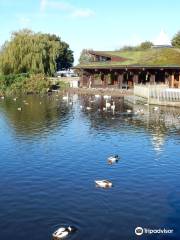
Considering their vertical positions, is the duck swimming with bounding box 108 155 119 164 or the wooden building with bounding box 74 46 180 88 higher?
the wooden building with bounding box 74 46 180 88

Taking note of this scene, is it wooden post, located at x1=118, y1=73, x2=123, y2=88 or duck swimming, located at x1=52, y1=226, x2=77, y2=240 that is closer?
duck swimming, located at x1=52, y1=226, x2=77, y2=240

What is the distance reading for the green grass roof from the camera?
81675 millimetres

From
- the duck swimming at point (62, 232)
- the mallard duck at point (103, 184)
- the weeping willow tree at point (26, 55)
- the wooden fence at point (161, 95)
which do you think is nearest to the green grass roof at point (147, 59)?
the weeping willow tree at point (26, 55)

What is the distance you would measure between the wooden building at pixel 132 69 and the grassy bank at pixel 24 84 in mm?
9954

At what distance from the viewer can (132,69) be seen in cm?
8344

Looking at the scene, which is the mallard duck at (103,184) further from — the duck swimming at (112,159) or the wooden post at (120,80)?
the wooden post at (120,80)

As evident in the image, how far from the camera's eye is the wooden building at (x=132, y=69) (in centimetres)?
8109

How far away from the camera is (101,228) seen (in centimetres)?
1916

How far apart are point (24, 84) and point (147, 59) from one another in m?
24.8

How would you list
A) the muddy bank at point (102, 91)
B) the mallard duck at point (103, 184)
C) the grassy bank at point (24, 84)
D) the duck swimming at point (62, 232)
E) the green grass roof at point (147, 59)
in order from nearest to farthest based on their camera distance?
1. the duck swimming at point (62, 232)
2. the mallard duck at point (103, 184)
3. the muddy bank at point (102, 91)
4. the green grass roof at point (147, 59)
5. the grassy bank at point (24, 84)

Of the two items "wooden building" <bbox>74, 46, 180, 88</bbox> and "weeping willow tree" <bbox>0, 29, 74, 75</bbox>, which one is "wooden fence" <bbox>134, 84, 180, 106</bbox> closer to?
"wooden building" <bbox>74, 46, 180, 88</bbox>

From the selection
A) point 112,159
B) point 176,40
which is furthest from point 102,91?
point 112,159

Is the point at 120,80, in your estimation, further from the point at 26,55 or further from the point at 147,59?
the point at 26,55

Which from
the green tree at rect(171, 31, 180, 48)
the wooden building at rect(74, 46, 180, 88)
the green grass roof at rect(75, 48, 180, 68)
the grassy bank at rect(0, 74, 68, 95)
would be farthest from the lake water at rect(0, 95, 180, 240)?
the green tree at rect(171, 31, 180, 48)
